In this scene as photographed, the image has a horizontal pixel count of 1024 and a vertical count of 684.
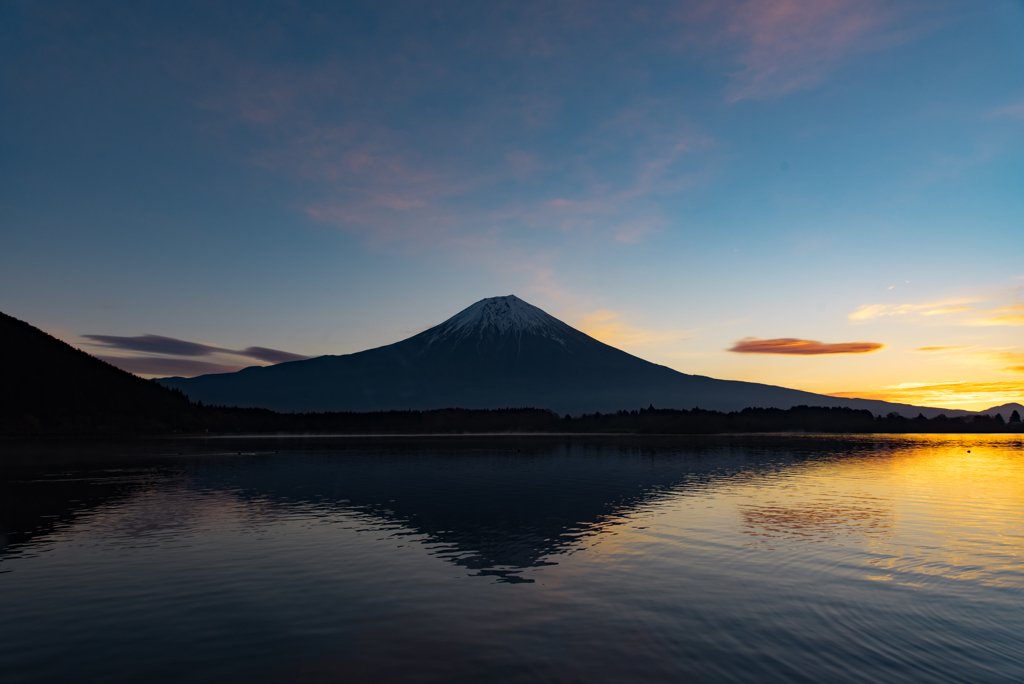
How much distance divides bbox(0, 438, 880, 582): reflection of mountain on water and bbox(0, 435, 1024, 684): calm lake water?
0.39 meters

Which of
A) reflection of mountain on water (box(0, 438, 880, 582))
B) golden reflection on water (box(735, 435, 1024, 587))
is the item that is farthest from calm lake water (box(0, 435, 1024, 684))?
reflection of mountain on water (box(0, 438, 880, 582))

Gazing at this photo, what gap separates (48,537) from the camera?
1158 inches

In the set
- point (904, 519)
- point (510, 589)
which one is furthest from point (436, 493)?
point (904, 519)

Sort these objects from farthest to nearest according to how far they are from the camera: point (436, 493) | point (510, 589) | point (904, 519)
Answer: point (436, 493), point (904, 519), point (510, 589)

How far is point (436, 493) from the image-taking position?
47.9 meters

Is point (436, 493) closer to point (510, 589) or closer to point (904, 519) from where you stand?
point (510, 589)

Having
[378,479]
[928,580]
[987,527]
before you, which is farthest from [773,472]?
[928,580]

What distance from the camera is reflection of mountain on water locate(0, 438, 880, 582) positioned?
29953 millimetres

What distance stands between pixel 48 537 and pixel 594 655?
2943 centimetres

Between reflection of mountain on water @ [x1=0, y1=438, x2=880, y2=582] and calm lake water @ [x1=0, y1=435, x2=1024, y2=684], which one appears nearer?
calm lake water @ [x1=0, y1=435, x2=1024, y2=684]

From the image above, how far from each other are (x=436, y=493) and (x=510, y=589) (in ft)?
93.8

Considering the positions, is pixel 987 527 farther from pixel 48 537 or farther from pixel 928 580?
pixel 48 537

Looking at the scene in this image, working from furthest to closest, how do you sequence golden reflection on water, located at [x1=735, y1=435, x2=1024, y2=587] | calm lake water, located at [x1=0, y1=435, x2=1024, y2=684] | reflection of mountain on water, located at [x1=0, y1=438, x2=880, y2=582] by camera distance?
reflection of mountain on water, located at [x1=0, y1=438, x2=880, y2=582], golden reflection on water, located at [x1=735, y1=435, x2=1024, y2=587], calm lake water, located at [x1=0, y1=435, x2=1024, y2=684]

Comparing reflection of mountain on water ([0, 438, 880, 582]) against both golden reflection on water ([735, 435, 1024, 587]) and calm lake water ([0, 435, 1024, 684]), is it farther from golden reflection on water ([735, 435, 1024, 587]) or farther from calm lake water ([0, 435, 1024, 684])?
golden reflection on water ([735, 435, 1024, 587])
